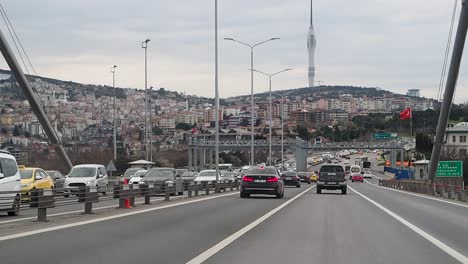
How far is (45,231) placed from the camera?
52.8 ft

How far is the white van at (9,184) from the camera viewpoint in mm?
19750

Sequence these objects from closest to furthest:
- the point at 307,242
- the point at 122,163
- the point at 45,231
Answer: the point at 307,242 < the point at 45,231 < the point at 122,163

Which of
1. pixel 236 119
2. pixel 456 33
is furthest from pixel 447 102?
pixel 236 119

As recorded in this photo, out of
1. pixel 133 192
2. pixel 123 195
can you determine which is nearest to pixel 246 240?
pixel 123 195

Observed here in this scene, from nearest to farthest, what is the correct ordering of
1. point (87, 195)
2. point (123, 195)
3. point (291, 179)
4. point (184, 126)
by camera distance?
1. point (87, 195)
2. point (123, 195)
3. point (291, 179)
4. point (184, 126)

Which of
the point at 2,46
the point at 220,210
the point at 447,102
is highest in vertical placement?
the point at 2,46

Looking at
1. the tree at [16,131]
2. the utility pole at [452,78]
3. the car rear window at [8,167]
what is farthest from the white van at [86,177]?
the tree at [16,131]

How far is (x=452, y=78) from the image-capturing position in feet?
166

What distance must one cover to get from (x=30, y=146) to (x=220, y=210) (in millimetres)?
45736

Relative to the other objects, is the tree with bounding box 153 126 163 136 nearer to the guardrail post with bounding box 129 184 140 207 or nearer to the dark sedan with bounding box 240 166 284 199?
the dark sedan with bounding box 240 166 284 199

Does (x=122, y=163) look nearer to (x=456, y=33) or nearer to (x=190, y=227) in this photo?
(x=456, y=33)

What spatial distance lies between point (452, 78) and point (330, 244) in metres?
39.8

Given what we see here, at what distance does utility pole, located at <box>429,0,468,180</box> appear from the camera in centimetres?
4575

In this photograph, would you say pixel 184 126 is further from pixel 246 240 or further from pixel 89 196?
pixel 246 240
